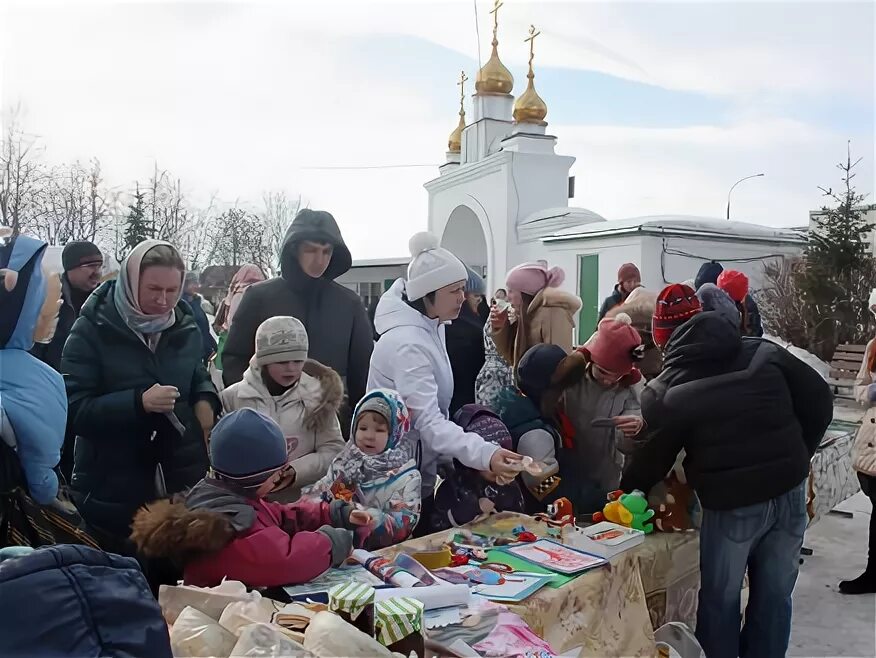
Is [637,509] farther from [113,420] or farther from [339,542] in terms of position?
[113,420]

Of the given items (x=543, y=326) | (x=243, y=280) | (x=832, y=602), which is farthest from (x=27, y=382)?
(x=832, y=602)

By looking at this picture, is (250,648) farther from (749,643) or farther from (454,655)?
(749,643)

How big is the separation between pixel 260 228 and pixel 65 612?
65.2 feet

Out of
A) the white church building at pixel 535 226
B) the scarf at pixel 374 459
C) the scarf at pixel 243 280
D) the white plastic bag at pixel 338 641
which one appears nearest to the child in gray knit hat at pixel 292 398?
the scarf at pixel 374 459

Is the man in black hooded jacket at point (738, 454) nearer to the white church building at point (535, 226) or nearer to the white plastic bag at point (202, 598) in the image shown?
the white plastic bag at point (202, 598)

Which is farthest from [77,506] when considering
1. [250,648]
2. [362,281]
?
[362,281]

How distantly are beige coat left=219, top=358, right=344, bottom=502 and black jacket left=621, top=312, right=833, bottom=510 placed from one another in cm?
128

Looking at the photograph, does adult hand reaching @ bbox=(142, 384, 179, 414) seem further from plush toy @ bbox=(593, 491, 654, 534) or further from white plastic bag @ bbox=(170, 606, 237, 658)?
plush toy @ bbox=(593, 491, 654, 534)

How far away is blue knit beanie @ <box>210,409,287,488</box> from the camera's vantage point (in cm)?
188

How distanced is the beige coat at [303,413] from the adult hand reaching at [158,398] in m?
0.40

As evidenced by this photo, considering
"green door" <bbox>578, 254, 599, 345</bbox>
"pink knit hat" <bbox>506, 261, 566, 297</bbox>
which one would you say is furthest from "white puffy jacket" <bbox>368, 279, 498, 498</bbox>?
"green door" <bbox>578, 254, 599, 345</bbox>

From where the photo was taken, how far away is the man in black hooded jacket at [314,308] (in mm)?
3312

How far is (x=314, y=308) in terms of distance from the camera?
3432 mm

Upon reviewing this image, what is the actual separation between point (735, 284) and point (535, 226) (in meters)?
12.3
